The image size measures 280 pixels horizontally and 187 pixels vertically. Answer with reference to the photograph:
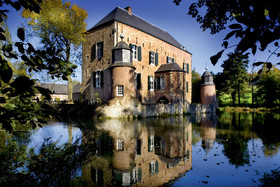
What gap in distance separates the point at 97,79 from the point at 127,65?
5.42 meters

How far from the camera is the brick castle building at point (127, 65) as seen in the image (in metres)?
17.2

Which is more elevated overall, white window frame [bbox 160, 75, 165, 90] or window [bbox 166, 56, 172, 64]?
window [bbox 166, 56, 172, 64]

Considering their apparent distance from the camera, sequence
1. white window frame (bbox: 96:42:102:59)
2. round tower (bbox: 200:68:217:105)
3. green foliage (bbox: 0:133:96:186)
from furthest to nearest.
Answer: round tower (bbox: 200:68:217:105)
white window frame (bbox: 96:42:102:59)
green foliage (bbox: 0:133:96:186)

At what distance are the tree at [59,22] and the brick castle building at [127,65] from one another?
1.71m

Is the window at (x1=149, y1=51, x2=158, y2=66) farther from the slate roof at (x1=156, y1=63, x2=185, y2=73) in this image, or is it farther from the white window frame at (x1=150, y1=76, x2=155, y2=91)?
the white window frame at (x1=150, y1=76, x2=155, y2=91)

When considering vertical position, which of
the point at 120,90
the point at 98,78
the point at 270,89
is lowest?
the point at 120,90

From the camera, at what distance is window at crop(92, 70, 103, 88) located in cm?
2001

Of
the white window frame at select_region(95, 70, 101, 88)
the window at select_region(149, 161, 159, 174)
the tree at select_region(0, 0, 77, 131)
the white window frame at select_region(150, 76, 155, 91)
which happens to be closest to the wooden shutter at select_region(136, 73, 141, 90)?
the white window frame at select_region(150, 76, 155, 91)

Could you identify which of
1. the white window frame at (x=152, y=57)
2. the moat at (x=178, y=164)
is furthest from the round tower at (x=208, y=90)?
the moat at (x=178, y=164)

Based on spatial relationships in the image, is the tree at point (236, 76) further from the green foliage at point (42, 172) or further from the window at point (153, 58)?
the green foliage at point (42, 172)

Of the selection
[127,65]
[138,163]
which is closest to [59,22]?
[127,65]

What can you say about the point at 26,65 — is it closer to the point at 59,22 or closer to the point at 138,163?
the point at 138,163

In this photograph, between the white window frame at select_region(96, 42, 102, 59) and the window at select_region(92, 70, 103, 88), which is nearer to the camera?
the window at select_region(92, 70, 103, 88)

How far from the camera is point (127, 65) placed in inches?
664
